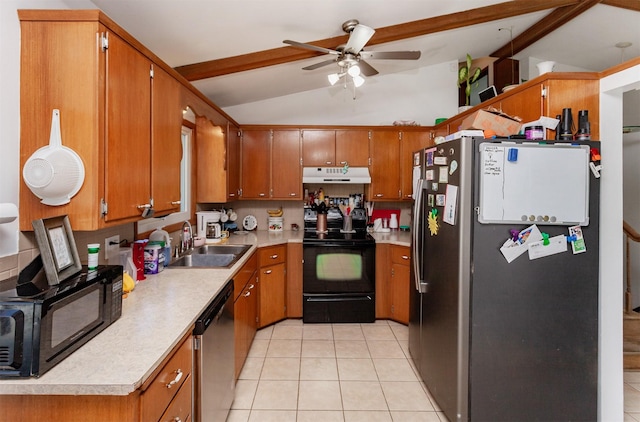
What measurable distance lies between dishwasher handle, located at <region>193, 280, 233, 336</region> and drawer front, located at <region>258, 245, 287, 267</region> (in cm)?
115

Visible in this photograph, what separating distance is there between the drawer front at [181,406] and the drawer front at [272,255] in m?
1.81

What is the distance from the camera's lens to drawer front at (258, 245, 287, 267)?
3.21 meters

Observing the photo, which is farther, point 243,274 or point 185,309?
point 243,274

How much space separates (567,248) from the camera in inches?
71.3

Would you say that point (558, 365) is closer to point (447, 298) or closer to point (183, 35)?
point (447, 298)

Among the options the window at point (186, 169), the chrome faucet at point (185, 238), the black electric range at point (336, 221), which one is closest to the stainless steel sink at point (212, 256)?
the chrome faucet at point (185, 238)

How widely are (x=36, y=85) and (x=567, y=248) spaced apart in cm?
263

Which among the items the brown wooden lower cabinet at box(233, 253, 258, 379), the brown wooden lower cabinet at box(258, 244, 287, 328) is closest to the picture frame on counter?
the brown wooden lower cabinet at box(233, 253, 258, 379)

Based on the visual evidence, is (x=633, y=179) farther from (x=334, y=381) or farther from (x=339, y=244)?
(x=334, y=381)

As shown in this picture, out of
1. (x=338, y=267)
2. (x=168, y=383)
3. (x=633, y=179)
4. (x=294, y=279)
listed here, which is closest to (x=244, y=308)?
(x=294, y=279)

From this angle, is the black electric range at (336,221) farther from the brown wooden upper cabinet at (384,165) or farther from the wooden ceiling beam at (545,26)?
the wooden ceiling beam at (545,26)

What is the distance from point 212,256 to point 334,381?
1383 mm

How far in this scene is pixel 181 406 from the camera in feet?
4.27

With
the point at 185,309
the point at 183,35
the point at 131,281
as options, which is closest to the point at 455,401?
the point at 185,309
